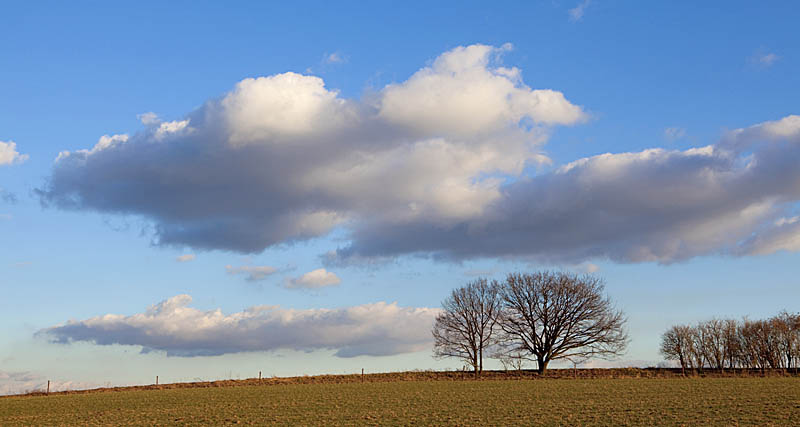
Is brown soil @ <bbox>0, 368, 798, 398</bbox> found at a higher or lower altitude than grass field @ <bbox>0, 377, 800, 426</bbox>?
higher

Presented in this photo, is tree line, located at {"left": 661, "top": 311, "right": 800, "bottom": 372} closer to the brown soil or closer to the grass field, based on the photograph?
the brown soil

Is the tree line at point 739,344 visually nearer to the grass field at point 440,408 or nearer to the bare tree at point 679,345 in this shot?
the bare tree at point 679,345

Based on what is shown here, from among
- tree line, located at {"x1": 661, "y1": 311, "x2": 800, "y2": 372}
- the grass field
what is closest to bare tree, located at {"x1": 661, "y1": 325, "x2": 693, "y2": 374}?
tree line, located at {"x1": 661, "y1": 311, "x2": 800, "y2": 372}

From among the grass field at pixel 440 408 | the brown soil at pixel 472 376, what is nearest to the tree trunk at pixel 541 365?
the brown soil at pixel 472 376

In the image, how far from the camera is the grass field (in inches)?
1142

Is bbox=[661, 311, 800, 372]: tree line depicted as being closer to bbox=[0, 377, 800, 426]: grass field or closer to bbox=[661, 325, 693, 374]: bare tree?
bbox=[661, 325, 693, 374]: bare tree

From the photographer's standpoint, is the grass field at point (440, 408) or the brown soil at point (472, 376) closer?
the grass field at point (440, 408)

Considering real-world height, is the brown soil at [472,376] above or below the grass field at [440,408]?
above

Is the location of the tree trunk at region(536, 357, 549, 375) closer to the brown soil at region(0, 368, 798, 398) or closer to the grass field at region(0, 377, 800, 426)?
the brown soil at region(0, 368, 798, 398)

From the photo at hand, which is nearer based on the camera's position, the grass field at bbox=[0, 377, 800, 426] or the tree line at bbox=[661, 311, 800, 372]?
the grass field at bbox=[0, 377, 800, 426]

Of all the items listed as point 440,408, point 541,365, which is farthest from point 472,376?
point 440,408

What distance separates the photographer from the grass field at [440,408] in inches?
1142

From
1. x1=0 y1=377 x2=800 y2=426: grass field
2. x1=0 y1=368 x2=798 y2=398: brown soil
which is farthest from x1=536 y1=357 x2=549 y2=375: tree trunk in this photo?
x1=0 y1=377 x2=800 y2=426: grass field

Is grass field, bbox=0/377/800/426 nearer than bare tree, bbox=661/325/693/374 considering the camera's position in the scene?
Yes
